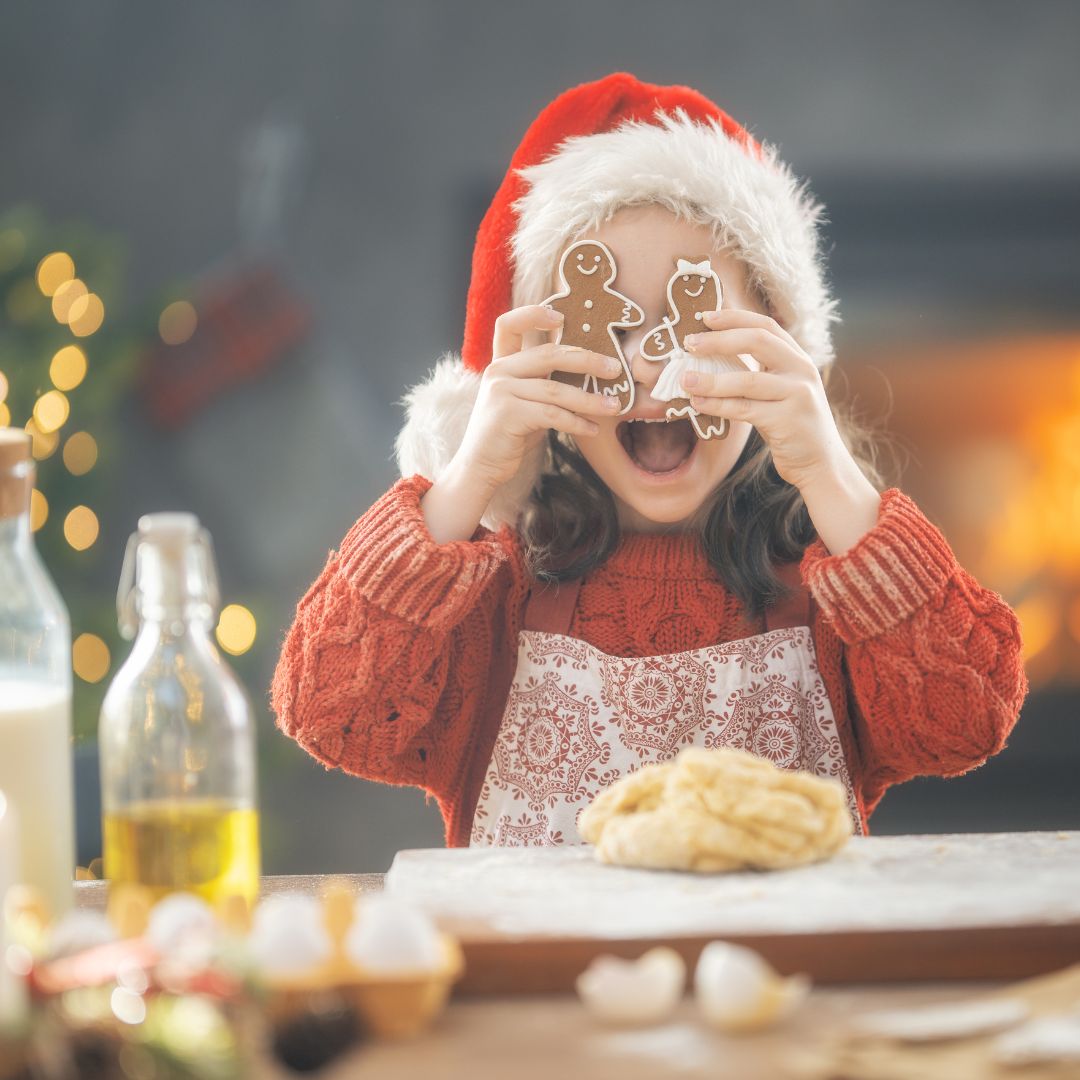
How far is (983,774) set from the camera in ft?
10.2

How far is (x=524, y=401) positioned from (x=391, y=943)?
734 millimetres

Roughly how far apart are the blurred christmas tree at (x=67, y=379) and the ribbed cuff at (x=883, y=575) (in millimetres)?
1539

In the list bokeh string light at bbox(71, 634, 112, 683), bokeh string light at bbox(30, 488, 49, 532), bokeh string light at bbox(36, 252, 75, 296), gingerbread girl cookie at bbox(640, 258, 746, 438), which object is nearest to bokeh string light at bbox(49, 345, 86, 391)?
bokeh string light at bbox(36, 252, 75, 296)

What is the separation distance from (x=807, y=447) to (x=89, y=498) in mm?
1738

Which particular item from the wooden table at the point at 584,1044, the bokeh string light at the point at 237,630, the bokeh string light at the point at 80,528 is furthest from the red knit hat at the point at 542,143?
the bokeh string light at the point at 80,528

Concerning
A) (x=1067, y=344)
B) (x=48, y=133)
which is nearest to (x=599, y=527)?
(x=1067, y=344)

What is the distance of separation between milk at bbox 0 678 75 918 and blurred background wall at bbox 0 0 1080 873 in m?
2.26

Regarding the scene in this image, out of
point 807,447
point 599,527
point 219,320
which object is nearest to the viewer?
point 807,447

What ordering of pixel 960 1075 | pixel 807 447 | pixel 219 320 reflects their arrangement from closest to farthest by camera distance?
pixel 960 1075 → pixel 807 447 → pixel 219 320

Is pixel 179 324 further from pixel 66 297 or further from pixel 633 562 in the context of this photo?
pixel 633 562

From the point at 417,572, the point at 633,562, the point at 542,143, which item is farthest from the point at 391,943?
the point at 542,143

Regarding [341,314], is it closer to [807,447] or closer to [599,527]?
[599,527]

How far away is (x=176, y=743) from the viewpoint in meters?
0.87

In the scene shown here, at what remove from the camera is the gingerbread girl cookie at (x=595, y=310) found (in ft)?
4.36
